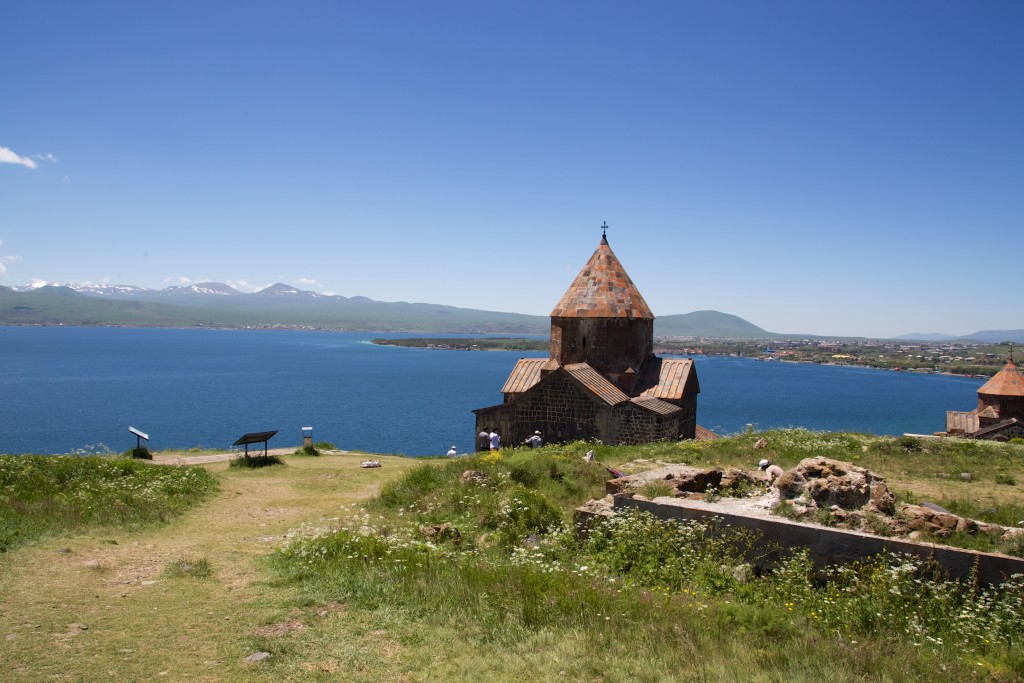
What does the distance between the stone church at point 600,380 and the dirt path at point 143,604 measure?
948 cm

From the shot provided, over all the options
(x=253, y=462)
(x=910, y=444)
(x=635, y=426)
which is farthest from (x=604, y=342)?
(x=253, y=462)

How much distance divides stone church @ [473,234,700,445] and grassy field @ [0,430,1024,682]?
9054 millimetres

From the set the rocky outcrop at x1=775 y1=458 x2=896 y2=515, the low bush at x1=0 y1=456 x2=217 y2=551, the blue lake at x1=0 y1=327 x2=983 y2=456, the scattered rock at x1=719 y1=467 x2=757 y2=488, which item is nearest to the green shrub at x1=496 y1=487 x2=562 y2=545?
the scattered rock at x1=719 y1=467 x2=757 y2=488

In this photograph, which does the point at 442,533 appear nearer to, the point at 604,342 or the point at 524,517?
the point at 524,517

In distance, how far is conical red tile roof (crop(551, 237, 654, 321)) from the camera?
19.7m

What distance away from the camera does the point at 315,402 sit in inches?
2399

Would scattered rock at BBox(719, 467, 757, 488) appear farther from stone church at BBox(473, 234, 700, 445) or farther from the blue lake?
the blue lake

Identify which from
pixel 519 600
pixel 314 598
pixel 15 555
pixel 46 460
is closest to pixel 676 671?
pixel 519 600

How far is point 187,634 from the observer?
523cm

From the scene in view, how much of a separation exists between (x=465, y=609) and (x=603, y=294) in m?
15.3

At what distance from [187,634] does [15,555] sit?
11.0ft

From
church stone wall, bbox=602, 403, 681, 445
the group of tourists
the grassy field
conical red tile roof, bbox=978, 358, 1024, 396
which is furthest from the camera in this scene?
conical red tile roof, bbox=978, 358, 1024, 396

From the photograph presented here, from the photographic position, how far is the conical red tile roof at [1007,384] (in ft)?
89.7

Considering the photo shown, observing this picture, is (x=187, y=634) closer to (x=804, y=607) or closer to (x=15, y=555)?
(x=15, y=555)
